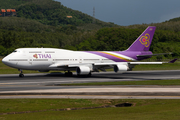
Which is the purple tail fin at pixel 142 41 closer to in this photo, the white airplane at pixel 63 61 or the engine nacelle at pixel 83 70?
the white airplane at pixel 63 61

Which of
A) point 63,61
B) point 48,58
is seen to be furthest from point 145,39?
point 48,58

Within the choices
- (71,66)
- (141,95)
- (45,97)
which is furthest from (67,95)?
(71,66)

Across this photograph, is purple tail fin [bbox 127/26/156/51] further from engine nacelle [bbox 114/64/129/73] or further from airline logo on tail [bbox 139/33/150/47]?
engine nacelle [bbox 114/64/129/73]

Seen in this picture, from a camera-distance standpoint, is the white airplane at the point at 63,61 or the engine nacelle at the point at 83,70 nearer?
the white airplane at the point at 63,61
